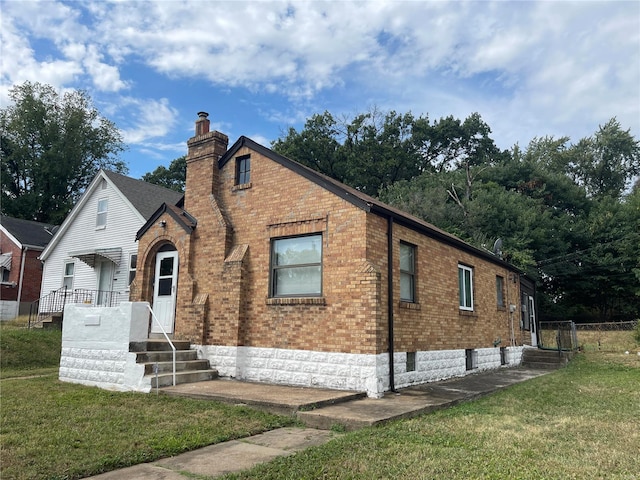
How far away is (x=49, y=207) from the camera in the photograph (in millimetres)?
40469

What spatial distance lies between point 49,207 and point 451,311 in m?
39.1

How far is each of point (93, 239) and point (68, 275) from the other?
2.27 m

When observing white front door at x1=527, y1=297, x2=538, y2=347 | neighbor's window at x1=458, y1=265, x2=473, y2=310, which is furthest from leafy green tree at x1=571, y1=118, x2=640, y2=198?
neighbor's window at x1=458, y1=265, x2=473, y2=310

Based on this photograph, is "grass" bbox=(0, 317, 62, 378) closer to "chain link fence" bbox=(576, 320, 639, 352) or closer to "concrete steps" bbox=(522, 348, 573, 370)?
"concrete steps" bbox=(522, 348, 573, 370)

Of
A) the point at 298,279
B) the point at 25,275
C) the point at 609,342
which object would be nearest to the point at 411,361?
the point at 298,279

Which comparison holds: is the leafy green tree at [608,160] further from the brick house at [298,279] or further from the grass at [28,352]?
the grass at [28,352]

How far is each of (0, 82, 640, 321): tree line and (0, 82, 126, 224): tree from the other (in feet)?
0.30

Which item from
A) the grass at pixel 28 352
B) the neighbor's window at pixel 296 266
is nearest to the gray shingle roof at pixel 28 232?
the grass at pixel 28 352

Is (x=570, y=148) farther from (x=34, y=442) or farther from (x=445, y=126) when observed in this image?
(x=34, y=442)

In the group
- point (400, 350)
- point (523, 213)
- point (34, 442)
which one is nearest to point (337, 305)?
point (400, 350)

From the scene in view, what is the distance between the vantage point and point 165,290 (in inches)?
483

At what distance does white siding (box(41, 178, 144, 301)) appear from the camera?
19.6 m

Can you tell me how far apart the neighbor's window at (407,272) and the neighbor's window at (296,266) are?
6.41 feet

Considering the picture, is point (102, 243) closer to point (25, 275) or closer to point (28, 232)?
point (25, 275)
